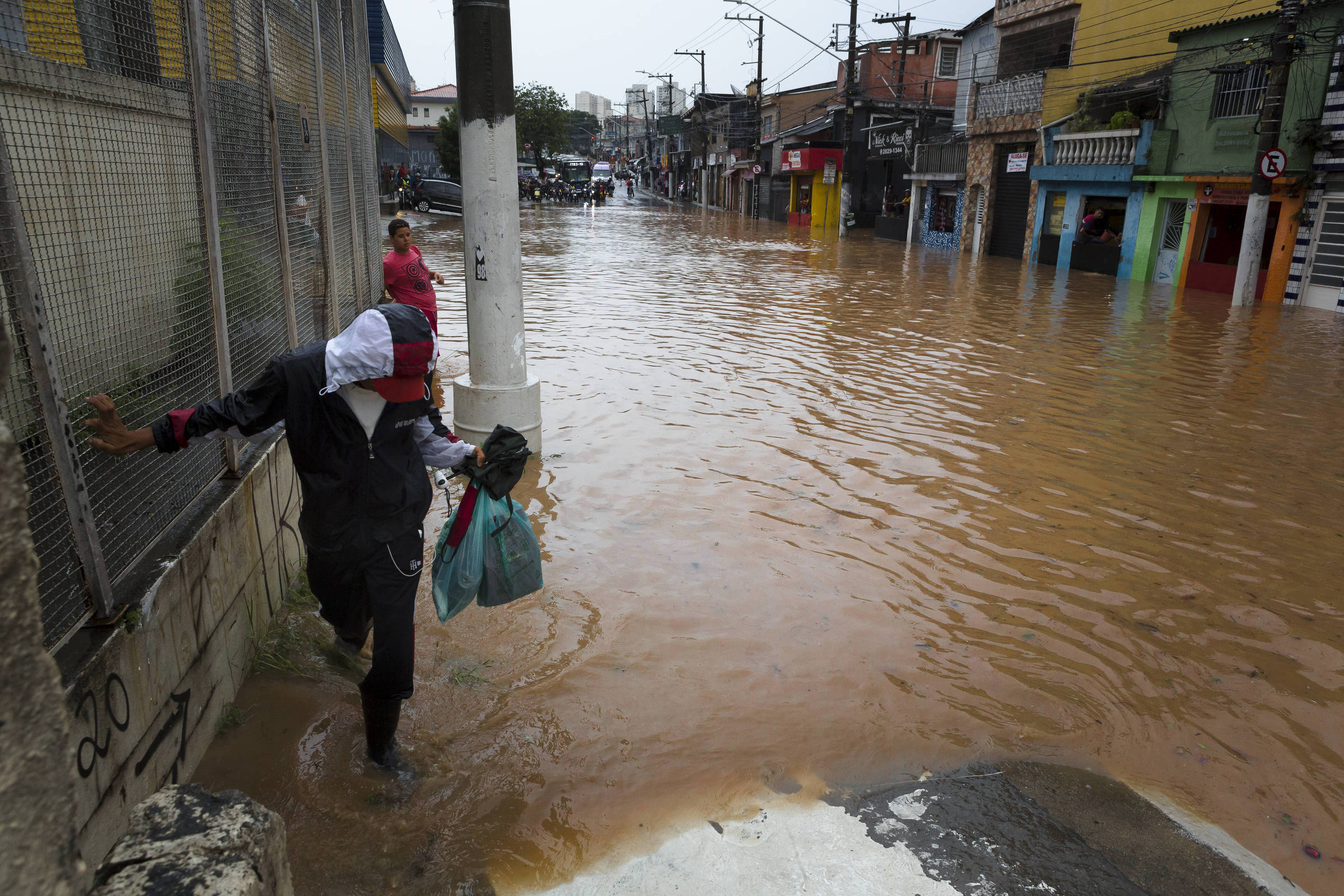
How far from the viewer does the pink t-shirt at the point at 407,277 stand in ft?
25.8

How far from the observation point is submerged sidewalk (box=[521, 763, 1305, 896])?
285cm

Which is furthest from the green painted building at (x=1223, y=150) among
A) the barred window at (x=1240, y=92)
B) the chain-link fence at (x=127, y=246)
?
the chain-link fence at (x=127, y=246)

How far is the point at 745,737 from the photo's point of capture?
362cm

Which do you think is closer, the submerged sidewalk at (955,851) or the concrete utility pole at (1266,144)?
the submerged sidewalk at (955,851)

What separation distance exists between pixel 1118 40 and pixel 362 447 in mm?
25405

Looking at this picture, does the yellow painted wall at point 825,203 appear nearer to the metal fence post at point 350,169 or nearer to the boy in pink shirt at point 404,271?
the metal fence post at point 350,169

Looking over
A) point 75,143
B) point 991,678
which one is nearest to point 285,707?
point 75,143

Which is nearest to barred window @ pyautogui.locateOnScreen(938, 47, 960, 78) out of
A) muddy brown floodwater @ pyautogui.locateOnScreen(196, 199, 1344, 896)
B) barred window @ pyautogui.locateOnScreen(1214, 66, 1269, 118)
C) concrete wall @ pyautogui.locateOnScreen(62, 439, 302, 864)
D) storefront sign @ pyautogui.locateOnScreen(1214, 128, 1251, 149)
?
barred window @ pyautogui.locateOnScreen(1214, 66, 1269, 118)

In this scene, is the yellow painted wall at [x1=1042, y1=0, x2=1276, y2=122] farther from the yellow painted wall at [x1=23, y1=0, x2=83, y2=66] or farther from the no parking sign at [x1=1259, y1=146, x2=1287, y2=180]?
the yellow painted wall at [x1=23, y1=0, x2=83, y2=66]

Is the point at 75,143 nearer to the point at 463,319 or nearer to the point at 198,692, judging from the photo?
the point at 198,692

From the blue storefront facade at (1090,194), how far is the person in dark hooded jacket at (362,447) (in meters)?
21.7

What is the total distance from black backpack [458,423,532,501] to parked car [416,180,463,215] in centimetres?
3624

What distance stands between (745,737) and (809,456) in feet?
12.1

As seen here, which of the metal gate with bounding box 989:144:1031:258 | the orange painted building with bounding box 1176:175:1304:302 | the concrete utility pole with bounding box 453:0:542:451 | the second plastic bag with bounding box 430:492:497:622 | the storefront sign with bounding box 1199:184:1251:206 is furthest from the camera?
the metal gate with bounding box 989:144:1031:258
